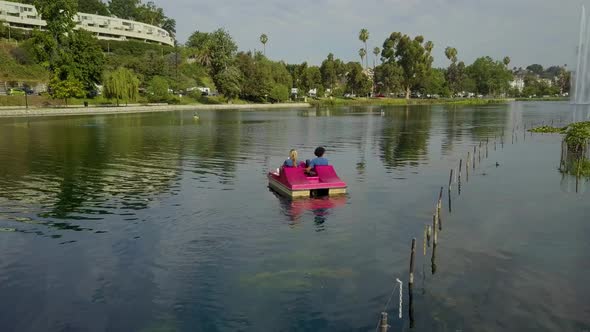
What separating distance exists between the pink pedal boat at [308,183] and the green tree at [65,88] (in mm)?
96073

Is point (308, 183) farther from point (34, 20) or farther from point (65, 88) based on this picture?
point (34, 20)

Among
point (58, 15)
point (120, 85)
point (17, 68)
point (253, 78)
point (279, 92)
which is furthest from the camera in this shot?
point (279, 92)

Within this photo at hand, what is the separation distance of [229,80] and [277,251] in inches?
5350

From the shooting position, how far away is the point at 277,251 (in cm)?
1806

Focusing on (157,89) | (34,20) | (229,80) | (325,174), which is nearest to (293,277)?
(325,174)

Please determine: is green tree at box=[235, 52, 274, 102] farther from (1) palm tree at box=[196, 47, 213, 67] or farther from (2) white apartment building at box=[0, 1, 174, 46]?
(2) white apartment building at box=[0, 1, 174, 46]

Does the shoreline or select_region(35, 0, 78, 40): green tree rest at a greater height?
select_region(35, 0, 78, 40): green tree

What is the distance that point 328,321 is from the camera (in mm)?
12883

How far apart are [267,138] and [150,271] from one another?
1769 inches

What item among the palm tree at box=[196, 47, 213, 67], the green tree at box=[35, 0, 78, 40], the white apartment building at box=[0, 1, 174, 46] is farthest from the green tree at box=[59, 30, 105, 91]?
the palm tree at box=[196, 47, 213, 67]

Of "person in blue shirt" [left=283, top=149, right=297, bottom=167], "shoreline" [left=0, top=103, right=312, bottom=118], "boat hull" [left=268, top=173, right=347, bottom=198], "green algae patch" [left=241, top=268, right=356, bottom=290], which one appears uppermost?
"shoreline" [left=0, top=103, right=312, bottom=118]

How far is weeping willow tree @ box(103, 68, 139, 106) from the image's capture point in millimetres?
118188

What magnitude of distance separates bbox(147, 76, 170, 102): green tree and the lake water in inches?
4078

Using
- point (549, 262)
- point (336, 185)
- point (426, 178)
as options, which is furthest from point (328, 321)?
point (426, 178)
